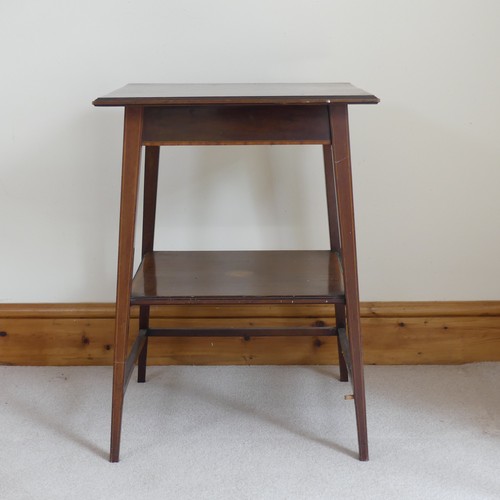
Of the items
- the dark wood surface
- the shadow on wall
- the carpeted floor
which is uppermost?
the dark wood surface

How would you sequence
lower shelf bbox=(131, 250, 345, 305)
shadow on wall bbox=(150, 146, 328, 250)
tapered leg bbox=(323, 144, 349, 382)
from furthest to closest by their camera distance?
shadow on wall bbox=(150, 146, 328, 250)
tapered leg bbox=(323, 144, 349, 382)
lower shelf bbox=(131, 250, 345, 305)

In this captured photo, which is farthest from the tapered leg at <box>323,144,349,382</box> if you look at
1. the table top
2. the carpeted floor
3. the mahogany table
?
the table top

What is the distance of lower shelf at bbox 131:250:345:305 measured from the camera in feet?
5.39

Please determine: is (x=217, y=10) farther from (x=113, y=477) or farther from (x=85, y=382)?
(x=113, y=477)

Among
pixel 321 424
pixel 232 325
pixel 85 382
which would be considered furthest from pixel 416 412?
pixel 85 382

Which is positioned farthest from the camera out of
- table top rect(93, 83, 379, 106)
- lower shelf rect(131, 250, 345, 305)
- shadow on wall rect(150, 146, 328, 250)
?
shadow on wall rect(150, 146, 328, 250)

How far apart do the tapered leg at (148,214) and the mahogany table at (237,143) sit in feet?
0.38

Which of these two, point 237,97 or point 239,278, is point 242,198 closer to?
point 239,278

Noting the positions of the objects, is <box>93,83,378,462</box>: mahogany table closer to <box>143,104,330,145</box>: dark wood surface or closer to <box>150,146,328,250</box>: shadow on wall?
<box>143,104,330,145</box>: dark wood surface

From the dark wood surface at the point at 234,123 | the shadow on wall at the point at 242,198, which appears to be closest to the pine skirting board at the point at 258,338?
the shadow on wall at the point at 242,198

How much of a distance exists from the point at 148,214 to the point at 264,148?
1.19 ft

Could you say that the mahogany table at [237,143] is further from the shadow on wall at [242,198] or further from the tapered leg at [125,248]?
the shadow on wall at [242,198]

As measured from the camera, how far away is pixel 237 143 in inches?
61.4

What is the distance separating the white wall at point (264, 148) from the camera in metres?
1.98
